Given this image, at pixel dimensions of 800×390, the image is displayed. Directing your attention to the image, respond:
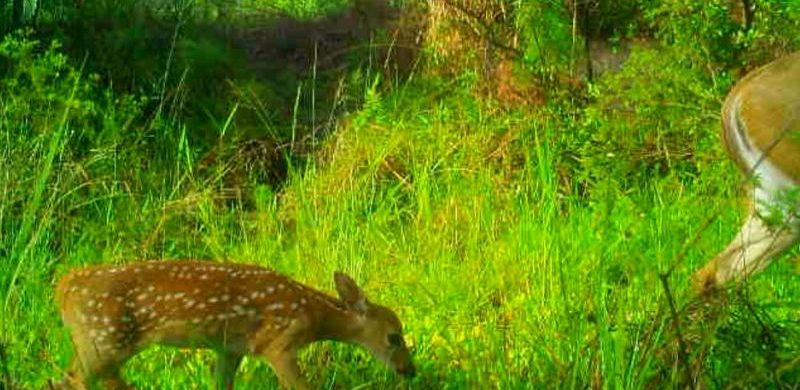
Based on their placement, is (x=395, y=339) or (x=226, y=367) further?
(x=395, y=339)

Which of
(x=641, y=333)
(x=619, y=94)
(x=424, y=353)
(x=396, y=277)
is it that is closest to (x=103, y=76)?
(x=619, y=94)

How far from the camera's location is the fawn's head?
439 cm

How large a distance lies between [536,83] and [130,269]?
4873mm

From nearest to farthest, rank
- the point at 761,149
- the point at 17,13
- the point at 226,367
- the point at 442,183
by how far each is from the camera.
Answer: the point at 226,367, the point at 761,149, the point at 442,183, the point at 17,13

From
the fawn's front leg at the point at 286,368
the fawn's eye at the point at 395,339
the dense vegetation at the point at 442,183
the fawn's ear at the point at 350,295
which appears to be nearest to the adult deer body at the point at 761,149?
the dense vegetation at the point at 442,183

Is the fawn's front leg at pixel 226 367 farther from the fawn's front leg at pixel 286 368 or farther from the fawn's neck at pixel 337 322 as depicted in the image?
the fawn's neck at pixel 337 322

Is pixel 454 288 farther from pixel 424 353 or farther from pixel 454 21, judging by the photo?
pixel 454 21

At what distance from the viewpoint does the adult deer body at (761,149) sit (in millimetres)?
5391

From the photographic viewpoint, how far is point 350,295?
173 inches

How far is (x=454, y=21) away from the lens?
367 inches

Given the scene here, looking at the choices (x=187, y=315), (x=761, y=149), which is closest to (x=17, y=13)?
(x=761, y=149)

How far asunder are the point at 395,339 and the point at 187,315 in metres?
0.66

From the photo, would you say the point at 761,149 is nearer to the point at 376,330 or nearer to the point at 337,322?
the point at 376,330

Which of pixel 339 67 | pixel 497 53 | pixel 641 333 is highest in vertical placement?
pixel 641 333
